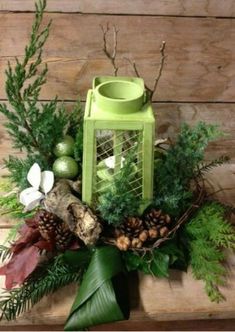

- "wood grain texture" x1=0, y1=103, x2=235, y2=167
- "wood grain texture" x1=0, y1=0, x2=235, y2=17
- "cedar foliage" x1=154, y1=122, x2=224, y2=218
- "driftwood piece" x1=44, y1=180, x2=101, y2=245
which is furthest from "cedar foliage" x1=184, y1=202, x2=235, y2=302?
"wood grain texture" x1=0, y1=0, x2=235, y2=17

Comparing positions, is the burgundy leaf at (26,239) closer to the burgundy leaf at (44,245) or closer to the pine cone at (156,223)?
the burgundy leaf at (44,245)

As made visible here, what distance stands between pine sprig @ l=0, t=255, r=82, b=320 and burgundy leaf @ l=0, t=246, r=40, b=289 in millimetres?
15

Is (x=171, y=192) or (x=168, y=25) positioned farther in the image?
(x=168, y=25)

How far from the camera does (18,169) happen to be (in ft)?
2.62

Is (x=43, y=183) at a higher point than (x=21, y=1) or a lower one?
lower

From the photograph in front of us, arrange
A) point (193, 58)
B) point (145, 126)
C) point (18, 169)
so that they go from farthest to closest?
point (193, 58) → point (18, 169) → point (145, 126)

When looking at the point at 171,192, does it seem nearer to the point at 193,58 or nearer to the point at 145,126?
the point at 145,126

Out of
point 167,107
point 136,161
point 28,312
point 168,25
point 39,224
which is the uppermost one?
point 168,25

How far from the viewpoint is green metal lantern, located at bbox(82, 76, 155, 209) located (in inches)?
26.1

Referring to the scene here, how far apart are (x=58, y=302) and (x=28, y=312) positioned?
5 centimetres

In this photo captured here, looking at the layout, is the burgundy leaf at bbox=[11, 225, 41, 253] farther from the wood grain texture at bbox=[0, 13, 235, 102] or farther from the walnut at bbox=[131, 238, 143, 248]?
the wood grain texture at bbox=[0, 13, 235, 102]

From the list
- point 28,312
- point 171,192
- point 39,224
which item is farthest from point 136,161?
point 28,312

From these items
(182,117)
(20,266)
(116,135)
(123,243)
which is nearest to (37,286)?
(20,266)

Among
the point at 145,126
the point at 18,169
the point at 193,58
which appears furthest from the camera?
the point at 193,58
